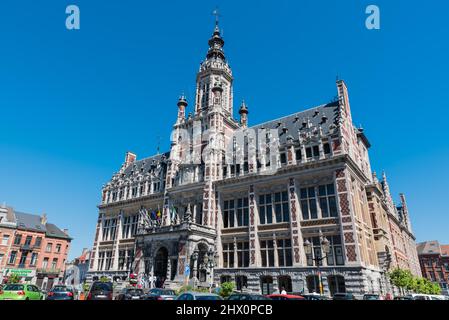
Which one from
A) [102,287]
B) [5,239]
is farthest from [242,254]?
[5,239]

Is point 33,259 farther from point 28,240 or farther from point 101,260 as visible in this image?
point 101,260

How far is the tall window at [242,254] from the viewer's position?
3412cm

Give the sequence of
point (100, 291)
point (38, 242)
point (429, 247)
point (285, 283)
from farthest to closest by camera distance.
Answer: point (429, 247) → point (38, 242) → point (285, 283) → point (100, 291)

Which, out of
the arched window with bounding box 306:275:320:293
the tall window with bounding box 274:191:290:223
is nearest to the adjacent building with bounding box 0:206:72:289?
the tall window with bounding box 274:191:290:223

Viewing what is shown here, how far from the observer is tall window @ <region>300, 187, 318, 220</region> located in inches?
1236

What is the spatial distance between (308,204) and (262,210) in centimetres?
557

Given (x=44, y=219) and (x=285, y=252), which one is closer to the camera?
(x=285, y=252)

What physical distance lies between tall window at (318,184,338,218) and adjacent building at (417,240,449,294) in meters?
76.9

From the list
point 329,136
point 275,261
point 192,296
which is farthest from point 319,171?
point 192,296

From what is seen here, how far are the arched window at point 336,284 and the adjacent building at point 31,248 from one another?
50.8m

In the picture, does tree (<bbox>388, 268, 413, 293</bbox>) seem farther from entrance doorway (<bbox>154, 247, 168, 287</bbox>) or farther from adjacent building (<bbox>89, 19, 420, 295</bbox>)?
entrance doorway (<bbox>154, 247, 168, 287</bbox>)

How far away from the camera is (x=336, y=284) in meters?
27.8

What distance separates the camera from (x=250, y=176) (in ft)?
119

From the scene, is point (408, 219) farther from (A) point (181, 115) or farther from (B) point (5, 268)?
(B) point (5, 268)
